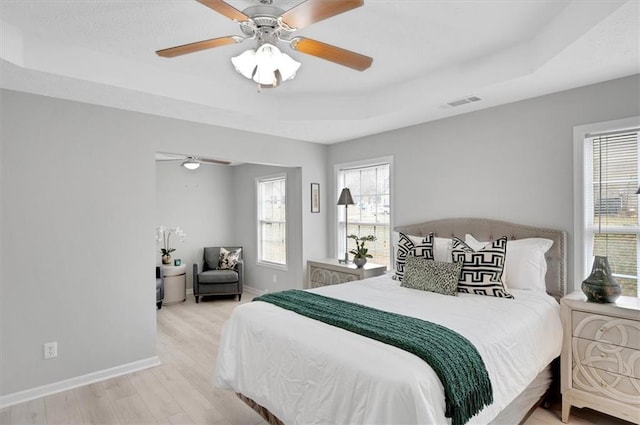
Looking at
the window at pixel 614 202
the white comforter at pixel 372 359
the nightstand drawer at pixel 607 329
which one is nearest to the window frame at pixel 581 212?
the window at pixel 614 202

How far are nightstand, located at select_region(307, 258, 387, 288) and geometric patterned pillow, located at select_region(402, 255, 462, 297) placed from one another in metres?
1.00

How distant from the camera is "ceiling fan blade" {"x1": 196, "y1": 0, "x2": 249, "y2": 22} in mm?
1576

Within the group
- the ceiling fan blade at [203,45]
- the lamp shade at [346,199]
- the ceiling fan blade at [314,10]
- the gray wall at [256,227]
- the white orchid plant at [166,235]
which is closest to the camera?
the ceiling fan blade at [314,10]

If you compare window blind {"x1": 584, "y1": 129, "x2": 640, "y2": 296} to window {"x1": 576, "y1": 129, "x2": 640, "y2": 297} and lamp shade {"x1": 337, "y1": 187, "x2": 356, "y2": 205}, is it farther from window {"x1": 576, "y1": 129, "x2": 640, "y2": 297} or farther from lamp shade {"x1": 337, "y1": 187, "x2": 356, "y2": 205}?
lamp shade {"x1": 337, "y1": 187, "x2": 356, "y2": 205}

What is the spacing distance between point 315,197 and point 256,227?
1592mm

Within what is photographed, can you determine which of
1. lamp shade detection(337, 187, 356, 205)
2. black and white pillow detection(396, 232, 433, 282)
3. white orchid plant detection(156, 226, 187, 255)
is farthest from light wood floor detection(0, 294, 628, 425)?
white orchid plant detection(156, 226, 187, 255)

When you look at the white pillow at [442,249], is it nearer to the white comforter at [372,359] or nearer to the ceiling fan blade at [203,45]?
the white comforter at [372,359]

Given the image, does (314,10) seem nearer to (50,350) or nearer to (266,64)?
(266,64)

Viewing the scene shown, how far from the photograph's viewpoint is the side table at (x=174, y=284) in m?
5.55

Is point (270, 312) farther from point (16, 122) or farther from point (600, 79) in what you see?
point (600, 79)

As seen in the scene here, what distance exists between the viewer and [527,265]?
9.61 ft

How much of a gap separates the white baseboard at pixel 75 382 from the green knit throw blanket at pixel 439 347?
2.00 m

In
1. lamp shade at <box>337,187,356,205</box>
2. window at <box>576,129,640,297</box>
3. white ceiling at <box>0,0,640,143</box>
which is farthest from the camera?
lamp shade at <box>337,187,356,205</box>

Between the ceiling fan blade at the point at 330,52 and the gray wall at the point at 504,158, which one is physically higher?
the ceiling fan blade at the point at 330,52
